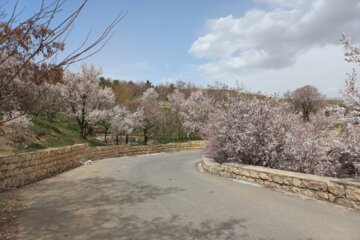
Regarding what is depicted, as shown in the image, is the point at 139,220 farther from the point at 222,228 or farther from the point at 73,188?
the point at 73,188

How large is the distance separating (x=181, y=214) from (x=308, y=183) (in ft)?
11.0

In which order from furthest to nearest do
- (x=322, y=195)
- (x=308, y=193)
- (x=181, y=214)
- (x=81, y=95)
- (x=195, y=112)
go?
(x=195, y=112), (x=81, y=95), (x=308, y=193), (x=322, y=195), (x=181, y=214)

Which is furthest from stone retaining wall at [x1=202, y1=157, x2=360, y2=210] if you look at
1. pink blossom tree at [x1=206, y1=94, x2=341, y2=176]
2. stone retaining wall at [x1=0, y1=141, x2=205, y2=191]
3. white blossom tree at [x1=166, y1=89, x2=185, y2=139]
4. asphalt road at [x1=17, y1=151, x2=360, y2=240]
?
white blossom tree at [x1=166, y1=89, x2=185, y2=139]

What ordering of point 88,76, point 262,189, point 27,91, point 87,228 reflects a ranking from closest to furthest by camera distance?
point 27,91 < point 87,228 < point 262,189 < point 88,76

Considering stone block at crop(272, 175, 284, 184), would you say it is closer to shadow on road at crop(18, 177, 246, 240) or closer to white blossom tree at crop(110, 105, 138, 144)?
shadow on road at crop(18, 177, 246, 240)

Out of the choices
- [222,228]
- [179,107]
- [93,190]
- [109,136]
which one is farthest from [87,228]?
[179,107]

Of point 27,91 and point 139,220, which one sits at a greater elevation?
point 27,91

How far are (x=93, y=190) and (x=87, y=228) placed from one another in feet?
14.4

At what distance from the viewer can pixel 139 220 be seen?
7574 millimetres

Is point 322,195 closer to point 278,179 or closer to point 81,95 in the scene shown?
point 278,179

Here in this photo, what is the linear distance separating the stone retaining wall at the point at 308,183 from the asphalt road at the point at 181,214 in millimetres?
292

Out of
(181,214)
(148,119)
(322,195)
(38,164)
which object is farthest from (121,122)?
(181,214)

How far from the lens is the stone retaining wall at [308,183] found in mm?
8156

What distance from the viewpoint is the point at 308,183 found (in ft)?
30.6
